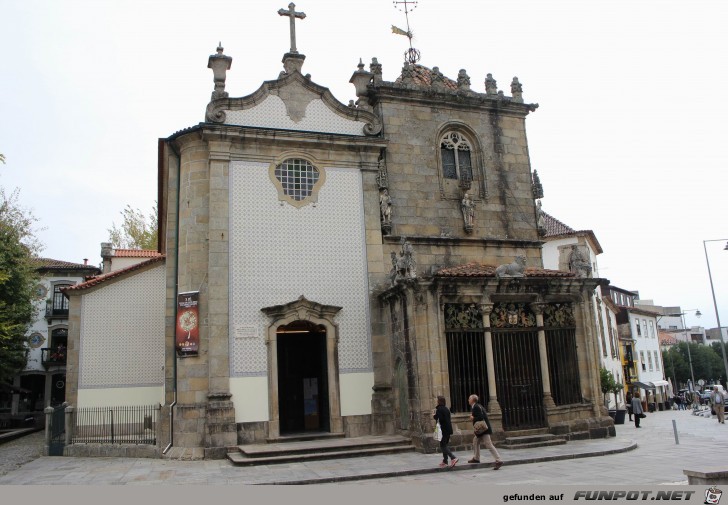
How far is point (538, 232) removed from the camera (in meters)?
20.3

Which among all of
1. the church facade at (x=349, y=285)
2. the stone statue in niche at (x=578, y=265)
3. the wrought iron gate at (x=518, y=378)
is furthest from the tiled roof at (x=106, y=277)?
the stone statue in niche at (x=578, y=265)

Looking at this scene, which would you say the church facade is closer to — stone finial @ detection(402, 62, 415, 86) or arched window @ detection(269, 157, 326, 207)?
arched window @ detection(269, 157, 326, 207)

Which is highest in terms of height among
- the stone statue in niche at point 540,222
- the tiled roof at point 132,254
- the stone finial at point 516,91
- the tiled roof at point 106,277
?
the stone finial at point 516,91

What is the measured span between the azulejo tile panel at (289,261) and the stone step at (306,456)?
2.68 meters

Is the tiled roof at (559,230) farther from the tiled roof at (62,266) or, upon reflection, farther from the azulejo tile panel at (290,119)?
the tiled roof at (62,266)

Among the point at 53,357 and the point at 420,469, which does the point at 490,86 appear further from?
the point at 53,357

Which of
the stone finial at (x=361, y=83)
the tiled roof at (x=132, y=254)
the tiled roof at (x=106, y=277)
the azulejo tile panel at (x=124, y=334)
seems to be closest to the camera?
the azulejo tile panel at (x=124, y=334)

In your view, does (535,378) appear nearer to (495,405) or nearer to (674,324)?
(495,405)

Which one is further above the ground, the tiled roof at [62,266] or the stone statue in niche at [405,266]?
the tiled roof at [62,266]

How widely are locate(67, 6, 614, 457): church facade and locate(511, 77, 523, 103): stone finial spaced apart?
267cm

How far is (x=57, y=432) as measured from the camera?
1702 centimetres

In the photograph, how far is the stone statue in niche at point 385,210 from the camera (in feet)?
59.8

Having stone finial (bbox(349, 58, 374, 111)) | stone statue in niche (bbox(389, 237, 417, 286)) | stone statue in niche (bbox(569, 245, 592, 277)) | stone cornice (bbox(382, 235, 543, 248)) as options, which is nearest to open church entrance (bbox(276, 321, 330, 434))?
stone statue in niche (bbox(389, 237, 417, 286))

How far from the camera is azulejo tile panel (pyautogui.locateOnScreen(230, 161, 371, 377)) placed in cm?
1653
